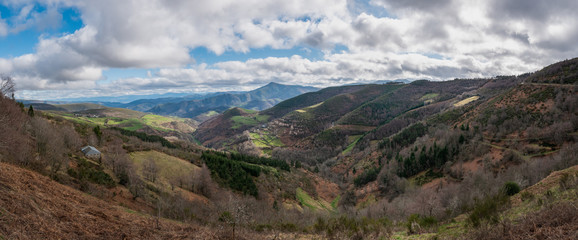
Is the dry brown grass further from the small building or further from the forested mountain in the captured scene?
the small building

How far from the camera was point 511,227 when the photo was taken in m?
12.4

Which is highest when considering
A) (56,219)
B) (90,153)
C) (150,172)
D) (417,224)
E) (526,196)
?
(56,219)

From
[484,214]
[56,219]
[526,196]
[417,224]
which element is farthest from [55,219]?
[526,196]

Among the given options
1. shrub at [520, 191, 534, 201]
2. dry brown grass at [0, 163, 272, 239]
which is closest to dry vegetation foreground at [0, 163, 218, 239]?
dry brown grass at [0, 163, 272, 239]

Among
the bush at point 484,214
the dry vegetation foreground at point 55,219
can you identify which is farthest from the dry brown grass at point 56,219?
the bush at point 484,214

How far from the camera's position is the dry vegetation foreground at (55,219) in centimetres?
1281

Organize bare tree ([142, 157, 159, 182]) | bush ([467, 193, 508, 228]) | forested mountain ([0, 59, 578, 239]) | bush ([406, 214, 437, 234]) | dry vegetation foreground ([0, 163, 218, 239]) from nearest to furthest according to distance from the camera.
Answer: dry vegetation foreground ([0, 163, 218, 239]), bush ([467, 193, 508, 228]), forested mountain ([0, 59, 578, 239]), bush ([406, 214, 437, 234]), bare tree ([142, 157, 159, 182])

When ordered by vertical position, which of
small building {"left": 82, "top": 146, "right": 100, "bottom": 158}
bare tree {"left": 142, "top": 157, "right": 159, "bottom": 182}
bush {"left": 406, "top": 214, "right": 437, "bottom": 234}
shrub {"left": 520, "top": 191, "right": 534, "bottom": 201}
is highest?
small building {"left": 82, "top": 146, "right": 100, "bottom": 158}

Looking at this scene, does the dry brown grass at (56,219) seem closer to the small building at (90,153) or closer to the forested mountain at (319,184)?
the forested mountain at (319,184)

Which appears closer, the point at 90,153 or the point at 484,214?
the point at 484,214

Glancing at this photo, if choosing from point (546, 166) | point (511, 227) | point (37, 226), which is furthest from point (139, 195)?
point (546, 166)

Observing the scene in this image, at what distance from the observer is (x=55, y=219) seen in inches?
588

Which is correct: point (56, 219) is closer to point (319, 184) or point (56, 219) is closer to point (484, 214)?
point (484, 214)

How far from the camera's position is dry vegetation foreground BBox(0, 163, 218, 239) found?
12.8 metres
